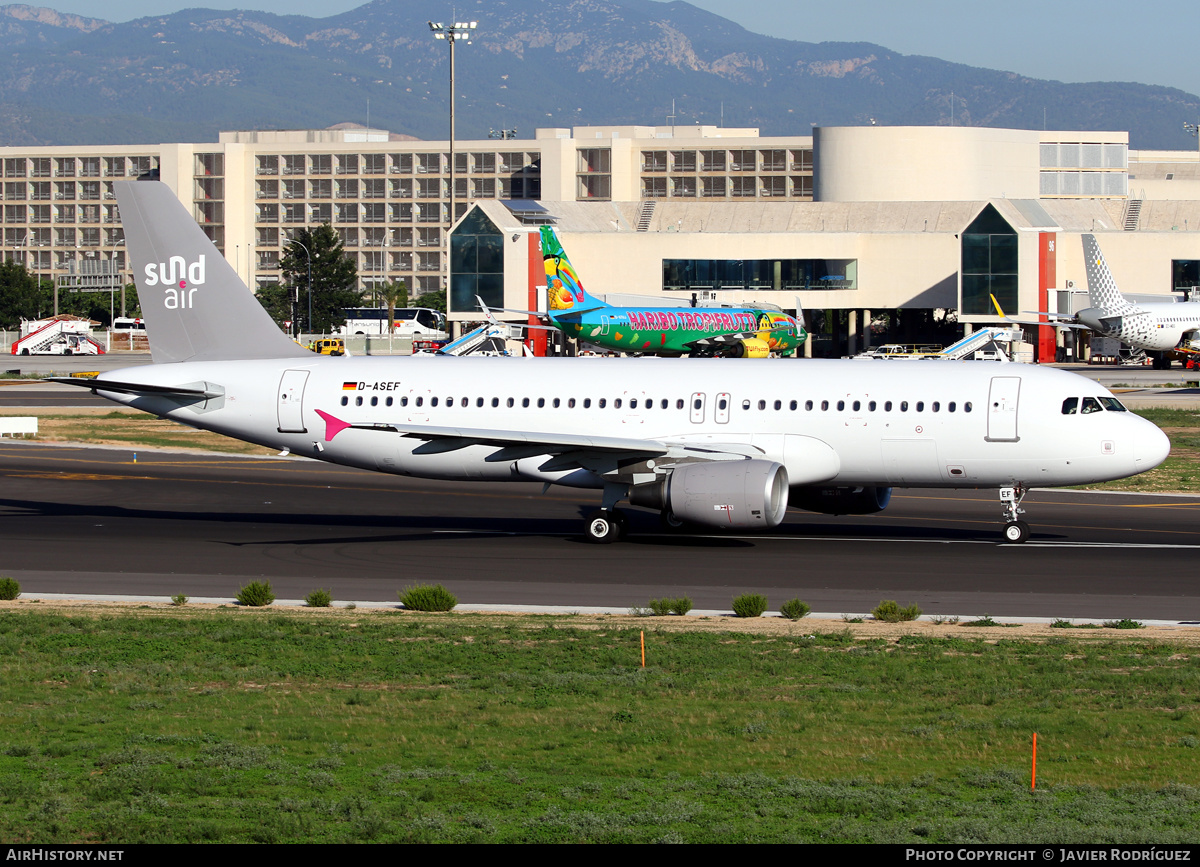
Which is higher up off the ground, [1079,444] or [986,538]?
[1079,444]

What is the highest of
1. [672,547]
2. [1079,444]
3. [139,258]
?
[139,258]

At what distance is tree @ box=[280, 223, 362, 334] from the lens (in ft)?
545

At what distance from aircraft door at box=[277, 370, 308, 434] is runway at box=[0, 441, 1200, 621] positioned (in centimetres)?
255

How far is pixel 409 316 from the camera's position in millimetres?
167000

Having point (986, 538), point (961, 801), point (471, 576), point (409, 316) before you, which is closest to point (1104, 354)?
point (409, 316)

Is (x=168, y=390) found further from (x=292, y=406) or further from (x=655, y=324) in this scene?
(x=655, y=324)

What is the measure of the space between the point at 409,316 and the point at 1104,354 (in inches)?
3236

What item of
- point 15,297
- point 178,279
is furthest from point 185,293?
point 15,297

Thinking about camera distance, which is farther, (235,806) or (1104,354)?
(1104,354)

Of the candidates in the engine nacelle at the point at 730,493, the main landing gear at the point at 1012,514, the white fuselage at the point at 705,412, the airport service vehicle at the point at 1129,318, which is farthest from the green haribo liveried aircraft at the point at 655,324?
the engine nacelle at the point at 730,493

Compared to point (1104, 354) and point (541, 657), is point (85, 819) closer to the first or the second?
point (541, 657)

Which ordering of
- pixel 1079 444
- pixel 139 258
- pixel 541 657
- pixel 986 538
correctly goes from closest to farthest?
1. pixel 541 657
2. pixel 1079 444
3. pixel 986 538
4. pixel 139 258

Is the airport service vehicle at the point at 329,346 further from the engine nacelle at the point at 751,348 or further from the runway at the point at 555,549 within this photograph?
the runway at the point at 555,549

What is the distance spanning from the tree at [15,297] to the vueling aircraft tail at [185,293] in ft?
491
